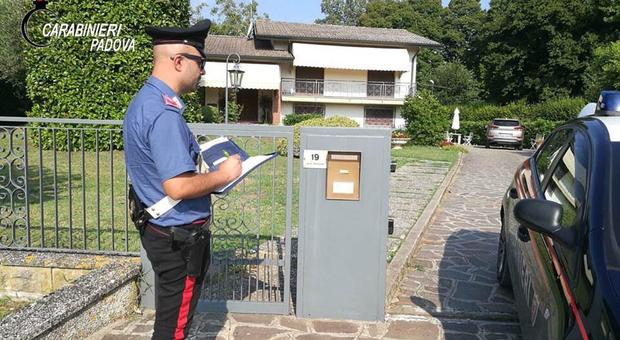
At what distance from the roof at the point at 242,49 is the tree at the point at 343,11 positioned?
4374 centimetres

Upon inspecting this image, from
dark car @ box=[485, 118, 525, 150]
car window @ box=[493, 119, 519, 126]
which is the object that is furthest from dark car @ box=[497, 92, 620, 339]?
car window @ box=[493, 119, 519, 126]

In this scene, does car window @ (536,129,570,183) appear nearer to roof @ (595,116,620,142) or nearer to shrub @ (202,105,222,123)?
roof @ (595,116,620,142)

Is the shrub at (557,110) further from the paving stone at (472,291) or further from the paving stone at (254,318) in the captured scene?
the paving stone at (254,318)

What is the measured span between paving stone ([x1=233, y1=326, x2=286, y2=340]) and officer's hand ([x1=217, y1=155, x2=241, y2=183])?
1.82 metres

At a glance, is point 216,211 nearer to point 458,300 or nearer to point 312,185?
point 312,185

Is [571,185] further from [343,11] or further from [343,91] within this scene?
[343,11]

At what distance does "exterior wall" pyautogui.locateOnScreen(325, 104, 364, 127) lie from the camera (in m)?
38.4

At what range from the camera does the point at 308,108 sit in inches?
1501

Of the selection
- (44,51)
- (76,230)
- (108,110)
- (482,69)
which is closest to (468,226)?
(76,230)

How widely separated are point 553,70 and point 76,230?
41.5 meters

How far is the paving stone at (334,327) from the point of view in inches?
157

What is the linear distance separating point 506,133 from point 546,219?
26572mm

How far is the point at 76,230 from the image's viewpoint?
20.0ft

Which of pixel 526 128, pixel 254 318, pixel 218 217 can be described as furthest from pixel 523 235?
pixel 526 128
